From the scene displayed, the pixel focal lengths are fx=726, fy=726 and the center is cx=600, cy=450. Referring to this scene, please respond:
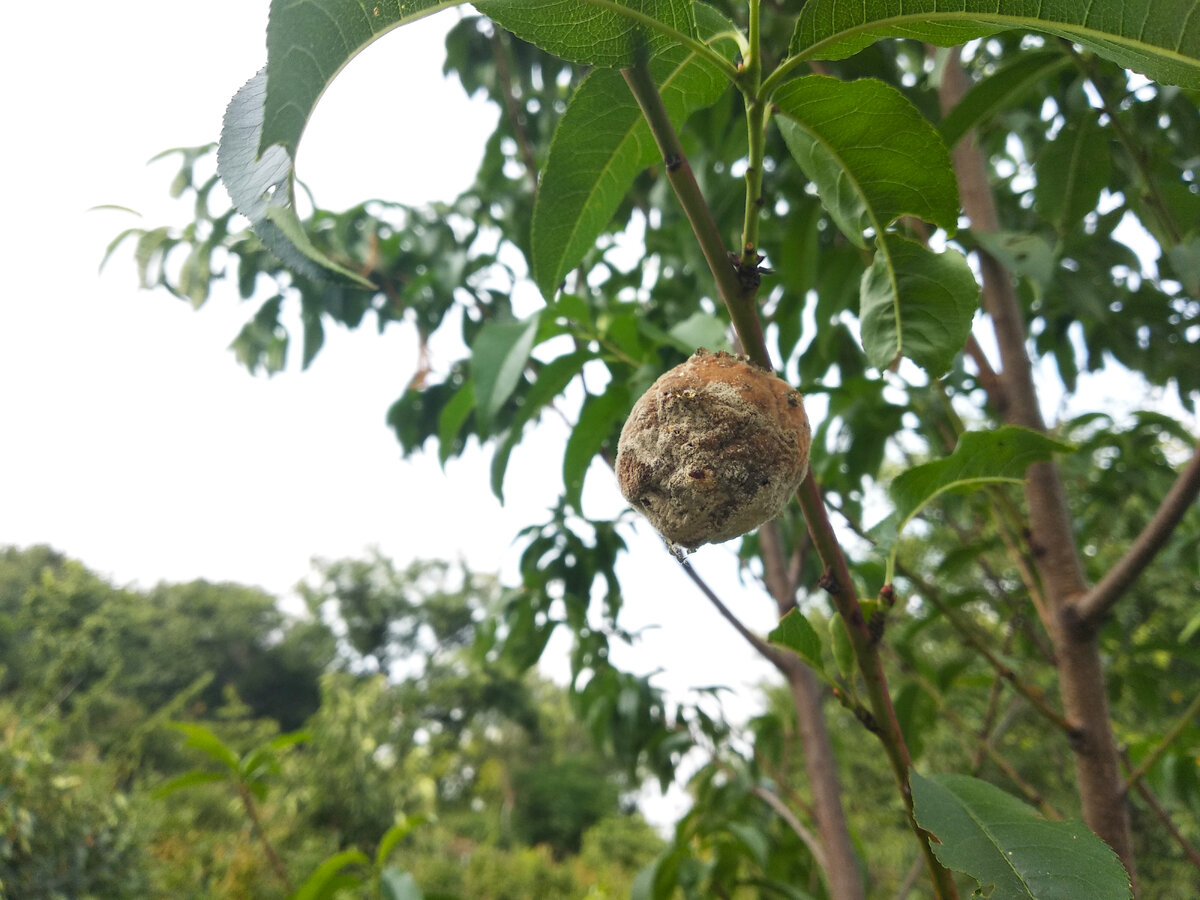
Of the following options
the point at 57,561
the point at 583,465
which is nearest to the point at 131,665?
the point at 57,561

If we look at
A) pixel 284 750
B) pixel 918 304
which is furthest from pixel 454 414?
pixel 284 750

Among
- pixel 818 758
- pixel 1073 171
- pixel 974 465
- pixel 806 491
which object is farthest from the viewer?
pixel 818 758

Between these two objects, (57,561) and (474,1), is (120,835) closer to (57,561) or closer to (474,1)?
(474,1)

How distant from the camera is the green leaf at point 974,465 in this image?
1.92ft

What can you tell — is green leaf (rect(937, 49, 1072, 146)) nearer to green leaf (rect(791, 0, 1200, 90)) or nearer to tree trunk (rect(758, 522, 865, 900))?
green leaf (rect(791, 0, 1200, 90))

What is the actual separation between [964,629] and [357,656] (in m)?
19.8

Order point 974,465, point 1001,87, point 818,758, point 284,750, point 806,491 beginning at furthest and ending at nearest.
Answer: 1. point 284,750
2. point 818,758
3. point 1001,87
4. point 974,465
5. point 806,491

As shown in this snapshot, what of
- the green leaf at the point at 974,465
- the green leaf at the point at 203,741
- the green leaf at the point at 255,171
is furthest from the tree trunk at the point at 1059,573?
the green leaf at the point at 203,741

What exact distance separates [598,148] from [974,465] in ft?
1.29

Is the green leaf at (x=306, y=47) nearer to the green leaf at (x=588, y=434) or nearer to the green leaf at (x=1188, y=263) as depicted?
the green leaf at (x=588, y=434)

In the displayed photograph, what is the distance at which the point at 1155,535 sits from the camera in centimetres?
73

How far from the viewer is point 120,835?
3.30 m

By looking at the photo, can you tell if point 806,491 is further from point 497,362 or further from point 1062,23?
point 497,362

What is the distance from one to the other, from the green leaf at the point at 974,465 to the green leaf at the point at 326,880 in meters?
1.31
